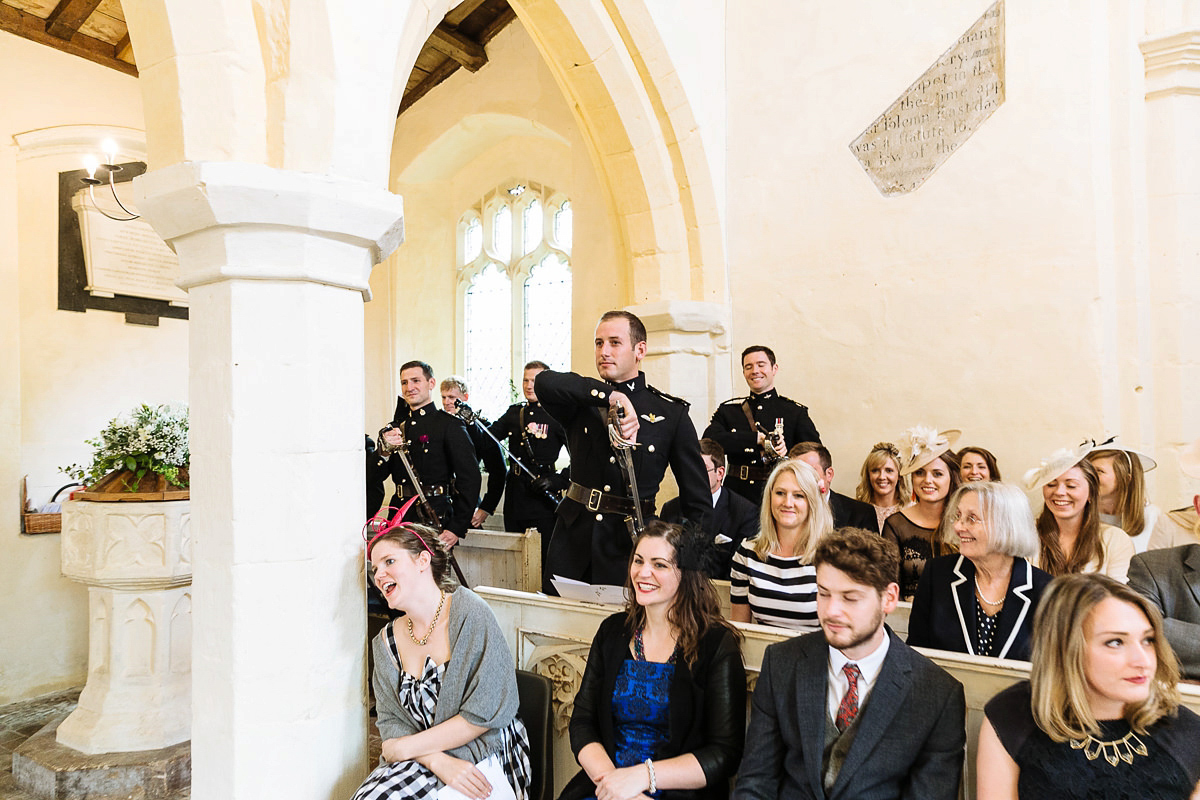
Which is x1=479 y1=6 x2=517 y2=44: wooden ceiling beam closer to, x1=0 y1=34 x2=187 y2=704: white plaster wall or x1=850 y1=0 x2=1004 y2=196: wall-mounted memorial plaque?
x1=0 y1=34 x2=187 y2=704: white plaster wall

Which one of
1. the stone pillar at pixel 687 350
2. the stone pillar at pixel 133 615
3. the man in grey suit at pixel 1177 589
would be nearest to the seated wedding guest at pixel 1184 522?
the man in grey suit at pixel 1177 589

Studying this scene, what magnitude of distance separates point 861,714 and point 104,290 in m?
5.16

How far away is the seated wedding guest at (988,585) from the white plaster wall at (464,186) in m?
3.57

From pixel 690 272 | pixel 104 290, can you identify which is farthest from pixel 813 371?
pixel 104 290

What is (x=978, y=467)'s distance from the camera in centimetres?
353

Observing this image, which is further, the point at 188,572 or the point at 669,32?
the point at 669,32

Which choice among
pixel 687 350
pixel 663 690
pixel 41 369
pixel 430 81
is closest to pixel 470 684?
pixel 663 690

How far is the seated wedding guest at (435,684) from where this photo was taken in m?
2.08

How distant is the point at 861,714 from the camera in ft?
5.82

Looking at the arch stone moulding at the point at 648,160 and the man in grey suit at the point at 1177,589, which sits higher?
the arch stone moulding at the point at 648,160

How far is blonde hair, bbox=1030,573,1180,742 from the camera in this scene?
1.52m

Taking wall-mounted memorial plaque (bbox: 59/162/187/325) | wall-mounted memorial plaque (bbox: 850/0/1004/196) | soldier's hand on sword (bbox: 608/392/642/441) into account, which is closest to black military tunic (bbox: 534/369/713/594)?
soldier's hand on sword (bbox: 608/392/642/441)

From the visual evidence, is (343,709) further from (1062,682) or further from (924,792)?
(1062,682)

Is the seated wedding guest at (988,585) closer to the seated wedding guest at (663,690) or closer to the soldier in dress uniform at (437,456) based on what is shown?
the seated wedding guest at (663,690)
